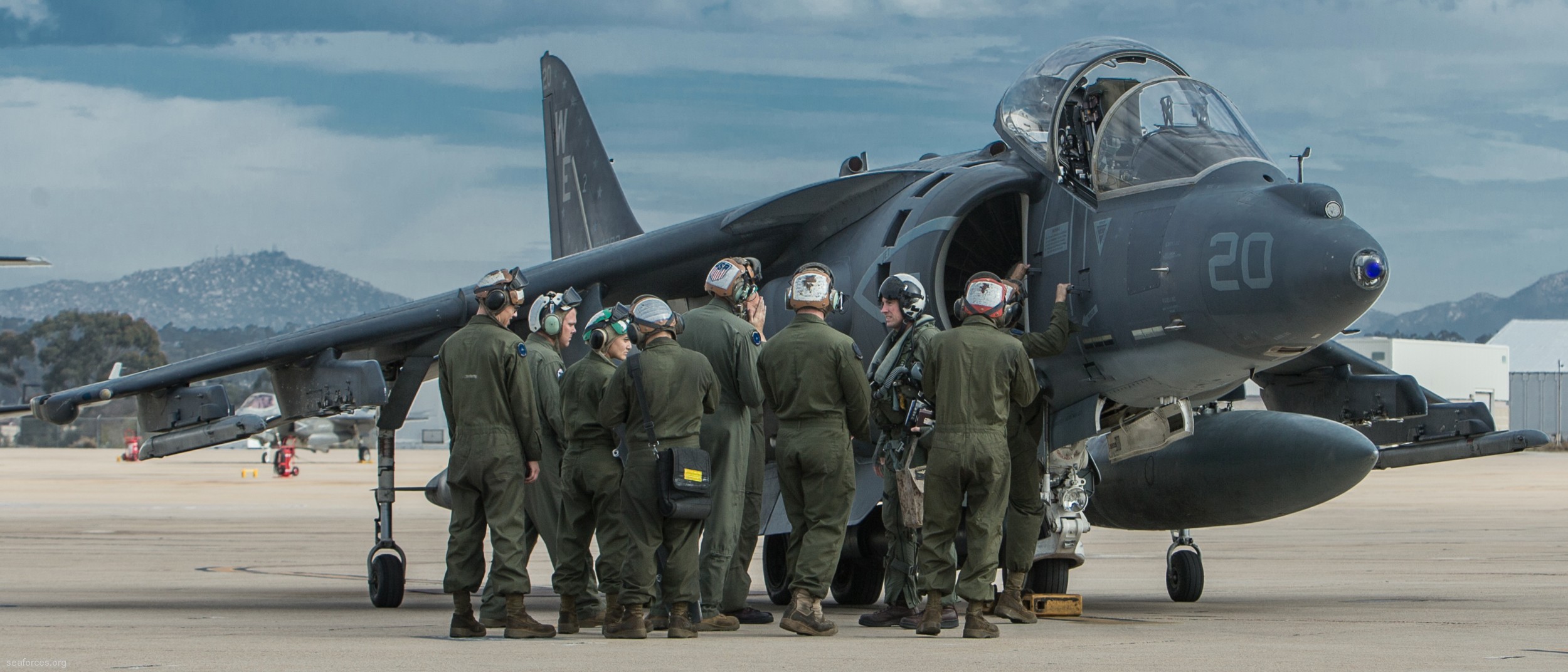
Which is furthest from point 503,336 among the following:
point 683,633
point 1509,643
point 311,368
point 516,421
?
point 1509,643

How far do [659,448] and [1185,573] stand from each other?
5.05 metres

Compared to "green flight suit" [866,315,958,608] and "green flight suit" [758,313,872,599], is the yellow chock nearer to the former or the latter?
"green flight suit" [866,315,958,608]

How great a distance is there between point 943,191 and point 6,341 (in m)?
118

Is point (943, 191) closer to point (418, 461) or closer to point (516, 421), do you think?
point (516, 421)

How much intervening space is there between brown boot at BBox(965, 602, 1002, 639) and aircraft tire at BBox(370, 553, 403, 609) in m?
4.99

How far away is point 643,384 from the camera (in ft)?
27.1

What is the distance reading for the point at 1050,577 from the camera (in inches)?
396

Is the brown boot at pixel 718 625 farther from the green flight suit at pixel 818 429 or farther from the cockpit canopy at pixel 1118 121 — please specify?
the cockpit canopy at pixel 1118 121

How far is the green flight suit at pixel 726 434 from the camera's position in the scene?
341 inches

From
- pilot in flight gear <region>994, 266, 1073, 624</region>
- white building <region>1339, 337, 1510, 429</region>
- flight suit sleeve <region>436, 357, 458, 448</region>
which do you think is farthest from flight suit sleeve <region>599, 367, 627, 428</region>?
white building <region>1339, 337, 1510, 429</region>

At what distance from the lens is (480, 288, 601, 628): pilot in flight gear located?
354 inches

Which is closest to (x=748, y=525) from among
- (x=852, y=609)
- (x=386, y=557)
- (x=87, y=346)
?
(x=852, y=609)

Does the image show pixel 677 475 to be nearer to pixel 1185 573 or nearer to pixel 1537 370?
pixel 1185 573

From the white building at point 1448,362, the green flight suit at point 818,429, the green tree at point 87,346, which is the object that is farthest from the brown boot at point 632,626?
the green tree at point 87,346
